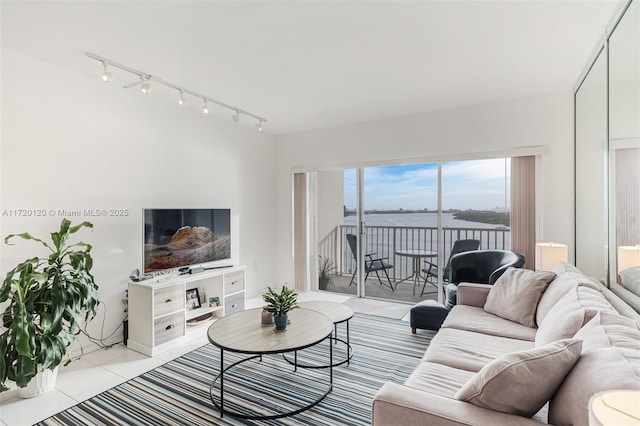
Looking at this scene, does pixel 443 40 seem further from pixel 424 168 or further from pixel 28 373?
pixel 28 373

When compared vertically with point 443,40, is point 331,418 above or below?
below

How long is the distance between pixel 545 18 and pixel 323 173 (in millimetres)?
3498

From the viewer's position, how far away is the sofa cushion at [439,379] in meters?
1.60

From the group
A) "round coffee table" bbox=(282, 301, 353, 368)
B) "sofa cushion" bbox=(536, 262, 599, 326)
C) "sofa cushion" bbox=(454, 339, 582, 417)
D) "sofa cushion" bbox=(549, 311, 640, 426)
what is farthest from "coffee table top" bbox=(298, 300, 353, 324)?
"sofa cushion" bbox=(549, 311, 640, 426)

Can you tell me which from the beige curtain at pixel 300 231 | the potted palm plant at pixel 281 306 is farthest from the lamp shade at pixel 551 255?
the beige curtain at pixel 300 231

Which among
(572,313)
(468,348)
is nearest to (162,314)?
(468,348)

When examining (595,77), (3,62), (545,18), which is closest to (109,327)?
(3,62)

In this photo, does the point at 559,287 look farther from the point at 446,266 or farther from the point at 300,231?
the point at 300,231

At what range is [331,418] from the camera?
2.08 m

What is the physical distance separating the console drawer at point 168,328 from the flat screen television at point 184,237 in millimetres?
532

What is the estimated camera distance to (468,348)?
2084 mm

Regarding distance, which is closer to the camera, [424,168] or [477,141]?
[477,141]

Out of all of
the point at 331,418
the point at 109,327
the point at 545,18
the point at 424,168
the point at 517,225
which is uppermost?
the point at 545,18

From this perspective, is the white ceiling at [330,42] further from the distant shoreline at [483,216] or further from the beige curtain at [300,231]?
the beige curtain at [300,231]
